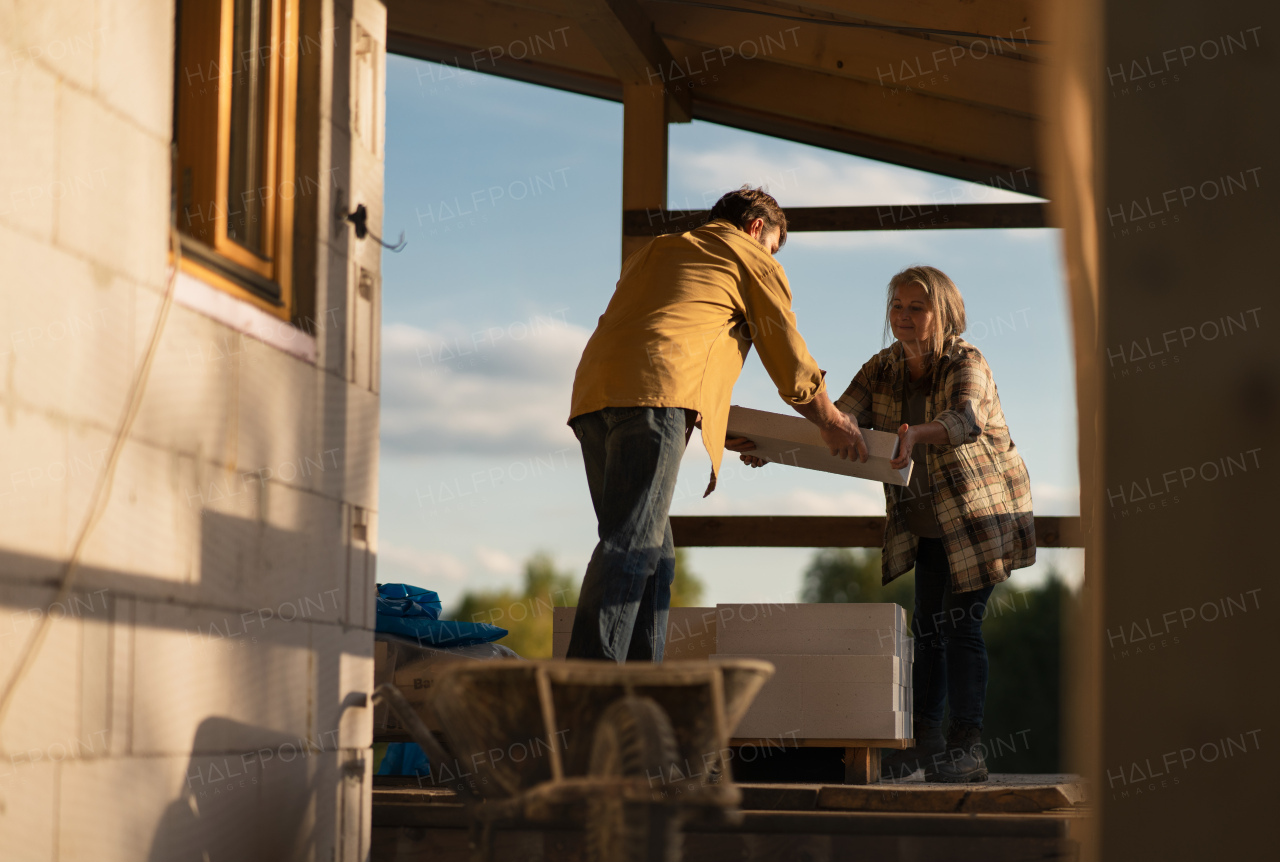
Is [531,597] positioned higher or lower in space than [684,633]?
higher

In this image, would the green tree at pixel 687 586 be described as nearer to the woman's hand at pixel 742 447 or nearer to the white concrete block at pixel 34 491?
the woman's hand at pixel 742 447

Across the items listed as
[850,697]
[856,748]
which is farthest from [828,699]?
[856,748]

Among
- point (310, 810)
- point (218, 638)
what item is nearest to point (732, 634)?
point (310, 810)

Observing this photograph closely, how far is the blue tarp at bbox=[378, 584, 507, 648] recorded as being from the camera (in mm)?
4848

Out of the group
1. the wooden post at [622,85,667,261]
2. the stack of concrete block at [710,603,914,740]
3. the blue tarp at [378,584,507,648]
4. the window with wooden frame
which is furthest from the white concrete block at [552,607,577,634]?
the wooden post at [622,85,667,261]

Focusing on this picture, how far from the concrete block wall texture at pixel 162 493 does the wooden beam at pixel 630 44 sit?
8.06 ft

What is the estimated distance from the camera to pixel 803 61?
6.36 metres

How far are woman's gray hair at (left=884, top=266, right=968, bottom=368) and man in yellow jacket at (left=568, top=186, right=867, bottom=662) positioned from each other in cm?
58

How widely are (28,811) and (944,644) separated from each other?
298 cm

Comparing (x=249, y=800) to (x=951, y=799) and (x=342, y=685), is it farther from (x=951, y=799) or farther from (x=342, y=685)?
(x=951, y=799)

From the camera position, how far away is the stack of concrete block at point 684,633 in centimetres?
460

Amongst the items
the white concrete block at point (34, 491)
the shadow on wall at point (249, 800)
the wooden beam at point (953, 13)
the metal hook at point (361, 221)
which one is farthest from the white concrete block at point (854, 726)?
the wooden beam at point (953, 13)

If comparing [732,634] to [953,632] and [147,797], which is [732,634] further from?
[147,797]

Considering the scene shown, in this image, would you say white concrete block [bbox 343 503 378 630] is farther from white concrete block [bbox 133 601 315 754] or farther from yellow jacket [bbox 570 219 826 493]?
yellow jacket [bbox 570 219 826 493]
